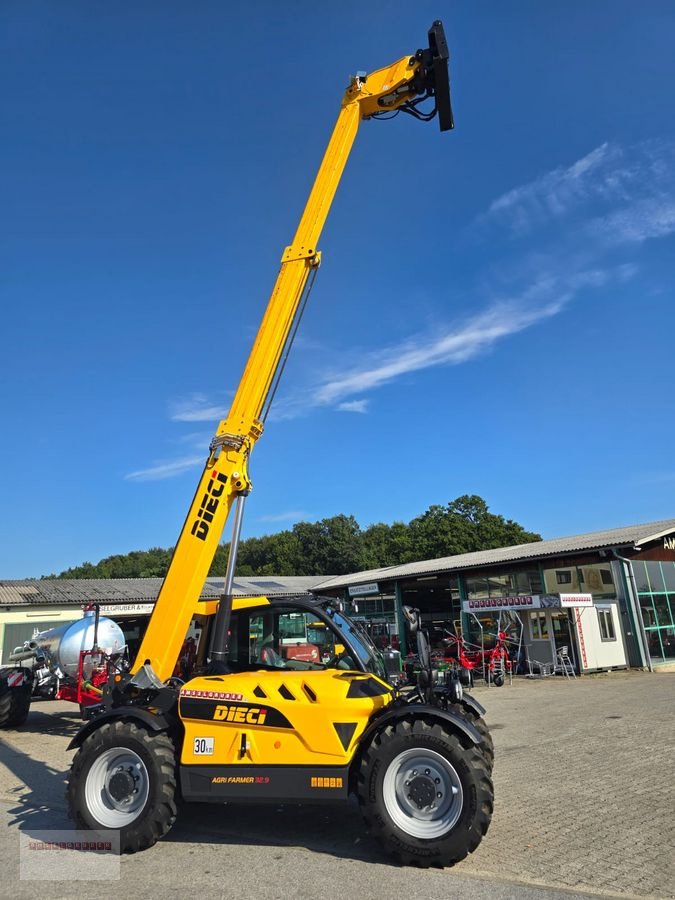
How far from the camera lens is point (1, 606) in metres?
26.4

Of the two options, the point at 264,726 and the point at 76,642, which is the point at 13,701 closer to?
the point at 76,642

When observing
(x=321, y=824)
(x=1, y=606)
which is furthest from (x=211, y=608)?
(x=1, y=606)

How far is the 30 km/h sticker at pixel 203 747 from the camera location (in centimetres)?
538

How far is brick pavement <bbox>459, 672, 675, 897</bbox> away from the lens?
14.9ft

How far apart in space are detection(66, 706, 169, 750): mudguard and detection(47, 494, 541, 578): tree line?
44.2 meters

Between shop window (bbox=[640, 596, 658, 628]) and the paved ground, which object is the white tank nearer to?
the paved ground

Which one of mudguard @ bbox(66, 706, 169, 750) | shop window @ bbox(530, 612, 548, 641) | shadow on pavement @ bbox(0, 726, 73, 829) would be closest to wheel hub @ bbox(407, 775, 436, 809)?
mudguard @ bbox(66, 706, 169, 750)

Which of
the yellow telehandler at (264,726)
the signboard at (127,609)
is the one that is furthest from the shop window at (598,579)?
the yellow telehandler at (264,726)

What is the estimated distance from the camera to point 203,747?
5.39 m

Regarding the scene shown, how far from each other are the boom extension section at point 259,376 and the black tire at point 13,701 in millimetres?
9732

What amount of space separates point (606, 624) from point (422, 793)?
18516 mm

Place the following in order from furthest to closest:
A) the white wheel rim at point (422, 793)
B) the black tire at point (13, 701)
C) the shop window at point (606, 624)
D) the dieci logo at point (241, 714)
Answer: the shop window at point (606, 624) → the black tire at point (13, 701) → the dieci logo at point (241, 714) → the white wheel rim at point (422, 793)

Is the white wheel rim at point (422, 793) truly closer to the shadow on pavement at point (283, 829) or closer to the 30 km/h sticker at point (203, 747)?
the shadow on pavement at point (283, 829)

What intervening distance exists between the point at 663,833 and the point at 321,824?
3.06 metres
